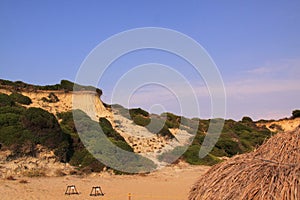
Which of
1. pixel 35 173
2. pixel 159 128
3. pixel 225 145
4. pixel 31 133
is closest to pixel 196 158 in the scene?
pixel 225 145

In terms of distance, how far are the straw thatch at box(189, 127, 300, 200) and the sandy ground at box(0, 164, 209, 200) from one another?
30.6 feet

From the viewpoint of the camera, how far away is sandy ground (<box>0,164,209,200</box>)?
16.0 meters

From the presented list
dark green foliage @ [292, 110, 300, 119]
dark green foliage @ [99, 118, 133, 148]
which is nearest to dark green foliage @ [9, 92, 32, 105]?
dark green foliage @ [99, 118, 133, 148]

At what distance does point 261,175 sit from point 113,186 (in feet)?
46.6

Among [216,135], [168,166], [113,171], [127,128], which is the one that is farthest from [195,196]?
[216,135]

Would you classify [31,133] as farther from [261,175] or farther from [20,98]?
[261,175]

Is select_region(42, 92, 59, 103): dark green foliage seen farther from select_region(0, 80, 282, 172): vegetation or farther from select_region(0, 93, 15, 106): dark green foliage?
select_region(0, 93, 15, 106): dark green foliage

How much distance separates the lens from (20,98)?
111ft

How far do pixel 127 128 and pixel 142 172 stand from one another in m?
10.9

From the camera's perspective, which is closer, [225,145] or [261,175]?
[261,175]

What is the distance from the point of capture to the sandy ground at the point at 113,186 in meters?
16.0

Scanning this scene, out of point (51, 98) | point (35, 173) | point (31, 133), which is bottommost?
point (35, 173)

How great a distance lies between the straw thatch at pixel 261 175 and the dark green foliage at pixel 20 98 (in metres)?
28.5

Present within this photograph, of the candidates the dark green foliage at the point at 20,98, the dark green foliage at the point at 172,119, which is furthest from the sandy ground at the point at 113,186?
the dark green foliage at the point at 172,119
